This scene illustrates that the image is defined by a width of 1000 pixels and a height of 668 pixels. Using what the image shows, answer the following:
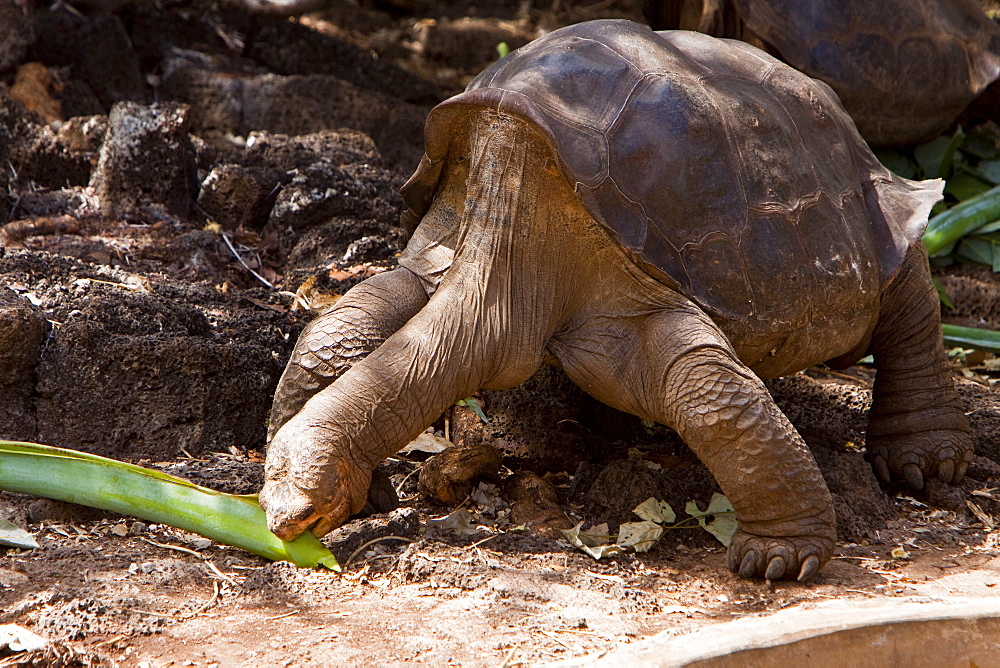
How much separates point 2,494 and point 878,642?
2.26 m

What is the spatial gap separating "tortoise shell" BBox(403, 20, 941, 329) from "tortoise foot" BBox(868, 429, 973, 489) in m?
0.64

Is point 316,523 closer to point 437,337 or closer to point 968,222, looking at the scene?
point 437,337

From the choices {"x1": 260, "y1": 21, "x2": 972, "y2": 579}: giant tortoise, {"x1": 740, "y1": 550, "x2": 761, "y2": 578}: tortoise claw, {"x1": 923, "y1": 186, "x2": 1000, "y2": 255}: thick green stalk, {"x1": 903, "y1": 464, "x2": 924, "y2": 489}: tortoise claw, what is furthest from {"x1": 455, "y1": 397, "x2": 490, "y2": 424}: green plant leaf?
{"x1": 923, "y1": 186, "x2": 1000, "y2": 255}: thick green stalk

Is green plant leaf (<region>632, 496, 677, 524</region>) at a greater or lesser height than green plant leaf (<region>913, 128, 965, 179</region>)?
lesser

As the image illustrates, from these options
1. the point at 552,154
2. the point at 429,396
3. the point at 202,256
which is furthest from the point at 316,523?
the point at 202,256

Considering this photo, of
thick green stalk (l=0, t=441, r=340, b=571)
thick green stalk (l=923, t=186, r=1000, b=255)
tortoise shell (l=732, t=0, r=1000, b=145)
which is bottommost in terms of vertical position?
thick green stalk (l=0, t=441, r=340, b=571)

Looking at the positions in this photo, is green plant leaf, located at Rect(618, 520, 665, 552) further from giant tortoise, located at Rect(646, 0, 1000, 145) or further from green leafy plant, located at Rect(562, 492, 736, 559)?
giant tortoise, located at Rect(646, 0, 1000, 145)

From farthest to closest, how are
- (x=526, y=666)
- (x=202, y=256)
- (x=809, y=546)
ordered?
1. (x=202, y=256)
2. (x=809, y=546)
3. (x=526, y=666)

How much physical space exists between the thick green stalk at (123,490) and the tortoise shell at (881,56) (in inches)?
153

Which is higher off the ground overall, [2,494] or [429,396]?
[429,396]

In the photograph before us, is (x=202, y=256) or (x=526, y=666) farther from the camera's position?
(x=202, y=256)

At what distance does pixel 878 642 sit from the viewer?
224 centimetres

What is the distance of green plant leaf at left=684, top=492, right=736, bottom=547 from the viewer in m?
3.12

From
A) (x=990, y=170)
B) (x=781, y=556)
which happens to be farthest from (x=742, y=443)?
(x=990, y=170)
